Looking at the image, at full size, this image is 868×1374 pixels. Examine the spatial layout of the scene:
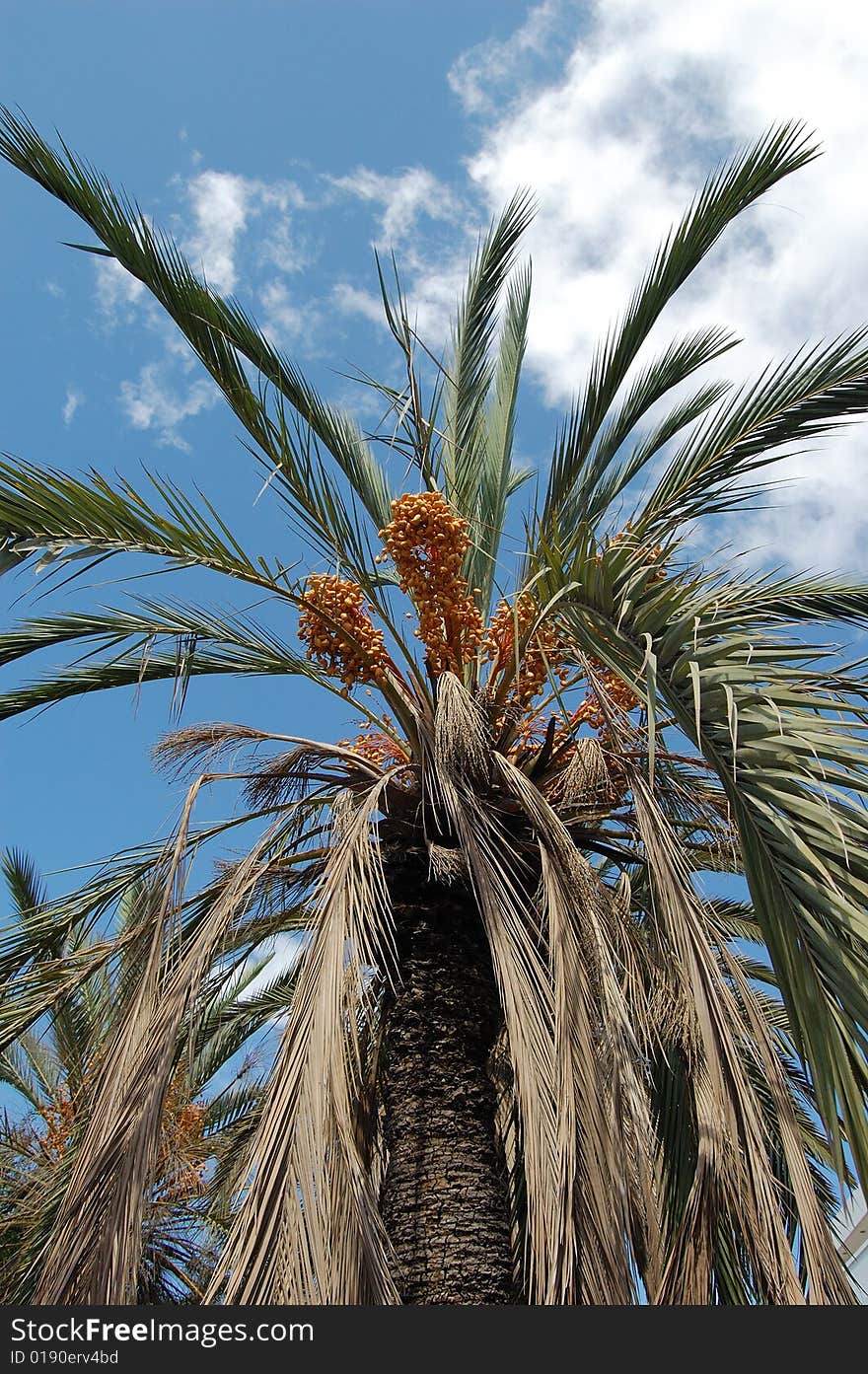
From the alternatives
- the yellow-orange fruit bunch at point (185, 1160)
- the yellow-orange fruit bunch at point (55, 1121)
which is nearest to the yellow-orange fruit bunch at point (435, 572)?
the yellow-orange fruit bunch at point (185, 1160)

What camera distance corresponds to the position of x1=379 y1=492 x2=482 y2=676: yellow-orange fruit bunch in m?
4.20

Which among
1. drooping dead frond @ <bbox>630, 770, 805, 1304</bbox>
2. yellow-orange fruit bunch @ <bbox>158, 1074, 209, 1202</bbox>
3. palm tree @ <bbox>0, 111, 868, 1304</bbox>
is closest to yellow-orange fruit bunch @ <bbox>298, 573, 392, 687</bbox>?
palm tree @ <bbox>0, 111, 868, 1304</bbox>

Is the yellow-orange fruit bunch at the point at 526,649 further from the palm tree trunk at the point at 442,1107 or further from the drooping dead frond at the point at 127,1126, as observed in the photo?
the drooping dead frond at the point at 127,1126

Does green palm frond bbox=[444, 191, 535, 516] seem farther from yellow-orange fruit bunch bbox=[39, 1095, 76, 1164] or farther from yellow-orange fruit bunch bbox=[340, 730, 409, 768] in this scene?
yellow-orange fruit bunch bbox=[39, 1095, 76, 1164]

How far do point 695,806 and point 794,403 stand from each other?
1778mm

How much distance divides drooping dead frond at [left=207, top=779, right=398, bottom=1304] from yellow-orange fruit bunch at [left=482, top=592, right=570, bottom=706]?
130 centimetres

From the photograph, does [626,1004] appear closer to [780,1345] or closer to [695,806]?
[695,806]

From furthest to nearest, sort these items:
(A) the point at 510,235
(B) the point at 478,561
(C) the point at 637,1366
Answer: (A) the point at 510,235 → (B) the point at 478,561 → (C) the point at 637,1366

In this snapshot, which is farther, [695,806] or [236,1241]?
[695,806]

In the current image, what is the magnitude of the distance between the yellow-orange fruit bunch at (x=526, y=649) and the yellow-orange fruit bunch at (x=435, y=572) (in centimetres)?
12

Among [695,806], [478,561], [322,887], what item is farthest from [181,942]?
[478,561]

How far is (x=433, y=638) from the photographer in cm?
445

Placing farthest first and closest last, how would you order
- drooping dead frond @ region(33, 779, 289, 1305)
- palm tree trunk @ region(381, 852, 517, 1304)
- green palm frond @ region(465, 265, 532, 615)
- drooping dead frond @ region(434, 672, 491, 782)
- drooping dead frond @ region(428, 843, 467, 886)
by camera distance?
green palm frond @ region(465, 265, 532, 615)
drooping dead frond @ region(428, 843, 467, 886)
drooping dead frond @ region(434, 672, 491, 782)
palm tree trunk @ region(381, 852, 517, 1304)
drooping dead frond @ region(33, 779, 289, 1305)

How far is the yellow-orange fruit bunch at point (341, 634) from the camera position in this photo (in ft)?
14.5
